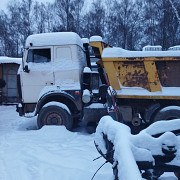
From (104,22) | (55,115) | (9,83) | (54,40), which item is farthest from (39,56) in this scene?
(104,22)

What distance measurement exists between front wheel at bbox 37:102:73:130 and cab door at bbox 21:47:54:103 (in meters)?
0.48

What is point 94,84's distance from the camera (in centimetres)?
548

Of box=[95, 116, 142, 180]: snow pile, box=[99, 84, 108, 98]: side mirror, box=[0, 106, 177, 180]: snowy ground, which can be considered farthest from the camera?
box=[99, 84, 108, 98]: side mirror

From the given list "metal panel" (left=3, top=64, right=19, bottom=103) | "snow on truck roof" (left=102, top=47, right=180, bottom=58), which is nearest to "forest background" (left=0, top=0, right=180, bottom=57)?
"metal panel" (left=3, top=64, right=19, bottom=103)

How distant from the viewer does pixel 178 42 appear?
1975 cm

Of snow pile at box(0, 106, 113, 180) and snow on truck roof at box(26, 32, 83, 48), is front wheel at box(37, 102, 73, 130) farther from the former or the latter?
snow on truck roof at box(26, 32, 83, 48)

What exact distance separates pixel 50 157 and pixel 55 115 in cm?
171

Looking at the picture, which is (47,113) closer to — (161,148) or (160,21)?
(161,148)

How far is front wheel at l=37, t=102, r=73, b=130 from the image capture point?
5020 mm

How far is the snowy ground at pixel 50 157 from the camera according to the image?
280 centimetres

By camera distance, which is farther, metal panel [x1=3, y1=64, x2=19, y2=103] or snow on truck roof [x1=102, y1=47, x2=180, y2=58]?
metal panel [x1=3, y1=64, x2=19, y2=103]

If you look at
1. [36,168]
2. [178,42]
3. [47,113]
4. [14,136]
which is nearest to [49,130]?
[47,113]

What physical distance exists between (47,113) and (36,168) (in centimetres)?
212

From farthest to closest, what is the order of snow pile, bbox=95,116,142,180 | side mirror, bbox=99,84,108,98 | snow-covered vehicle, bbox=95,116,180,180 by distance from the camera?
1. side mirror, bbox=99,84,108,98
2. snow-covered vehicle, bbox=95,116,180,180
3. snow pile, bbox=95,116,142,180
